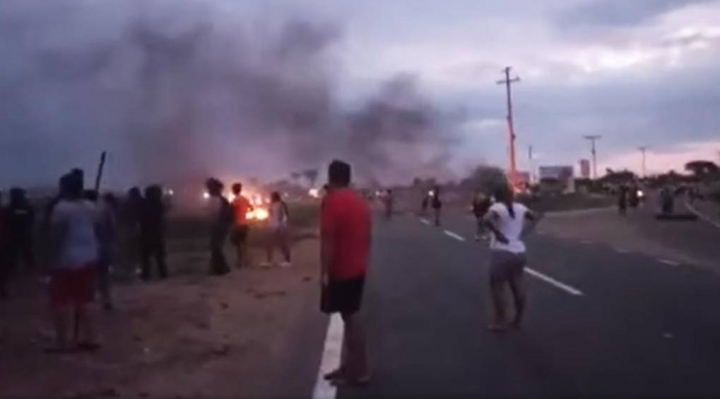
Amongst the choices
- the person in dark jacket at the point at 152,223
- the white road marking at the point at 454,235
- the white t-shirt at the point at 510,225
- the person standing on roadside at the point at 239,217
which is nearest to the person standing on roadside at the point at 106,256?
the person in dark jacket at the point at 152,223

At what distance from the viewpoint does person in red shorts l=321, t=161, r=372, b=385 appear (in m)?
10.7

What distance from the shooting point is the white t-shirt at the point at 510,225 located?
14062 millimetres

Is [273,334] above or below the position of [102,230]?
below

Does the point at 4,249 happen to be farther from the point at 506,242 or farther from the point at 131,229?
the point at 506,242

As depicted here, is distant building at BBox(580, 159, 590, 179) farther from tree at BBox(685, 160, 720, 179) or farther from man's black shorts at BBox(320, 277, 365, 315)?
man's black shorts at BBox(320, 277, 365, 315)

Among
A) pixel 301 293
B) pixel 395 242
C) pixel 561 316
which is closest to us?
pixel 561 316

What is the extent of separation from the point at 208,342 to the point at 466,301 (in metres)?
5.04

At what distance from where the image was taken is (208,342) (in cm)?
1474

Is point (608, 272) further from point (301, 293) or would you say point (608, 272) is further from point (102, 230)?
point (102, 230)

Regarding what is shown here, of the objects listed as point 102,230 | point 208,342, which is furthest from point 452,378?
point 102,230

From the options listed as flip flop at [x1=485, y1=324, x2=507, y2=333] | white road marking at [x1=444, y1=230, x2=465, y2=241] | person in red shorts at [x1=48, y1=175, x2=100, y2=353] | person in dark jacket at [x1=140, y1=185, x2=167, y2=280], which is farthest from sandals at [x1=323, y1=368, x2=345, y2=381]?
white road marking at [x1=444, y1=230, x2=465, y2=241]

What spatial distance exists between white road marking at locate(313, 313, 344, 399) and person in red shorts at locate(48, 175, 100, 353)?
2640 mm

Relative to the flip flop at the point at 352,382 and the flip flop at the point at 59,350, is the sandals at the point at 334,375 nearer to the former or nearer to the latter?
the flip flop at the point at 352,382

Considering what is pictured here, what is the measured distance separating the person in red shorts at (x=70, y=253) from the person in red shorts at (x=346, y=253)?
11.5 ft
